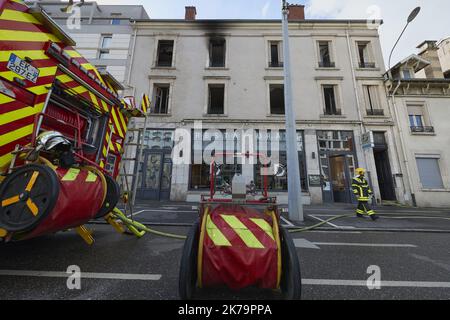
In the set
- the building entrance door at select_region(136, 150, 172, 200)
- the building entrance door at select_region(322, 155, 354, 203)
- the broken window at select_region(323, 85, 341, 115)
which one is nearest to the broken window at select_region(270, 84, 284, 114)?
the broken window at select_region(323, 85, 341, 115)

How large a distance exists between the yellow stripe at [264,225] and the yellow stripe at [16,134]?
2618 millimetres

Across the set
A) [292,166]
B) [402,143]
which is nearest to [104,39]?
[292,166]

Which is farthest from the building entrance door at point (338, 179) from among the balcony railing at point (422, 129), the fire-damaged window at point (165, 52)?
the fire-damaged window at point (165, 52)

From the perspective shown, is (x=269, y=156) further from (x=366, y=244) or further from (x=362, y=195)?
(x=366, y=244)

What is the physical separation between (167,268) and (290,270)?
1.63 m

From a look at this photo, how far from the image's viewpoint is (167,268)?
2424 mm

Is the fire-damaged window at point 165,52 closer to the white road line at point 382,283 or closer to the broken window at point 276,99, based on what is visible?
the broken window at point 276,99

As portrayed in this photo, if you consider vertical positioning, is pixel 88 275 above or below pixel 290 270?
below

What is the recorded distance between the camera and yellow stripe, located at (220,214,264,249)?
1589 mm

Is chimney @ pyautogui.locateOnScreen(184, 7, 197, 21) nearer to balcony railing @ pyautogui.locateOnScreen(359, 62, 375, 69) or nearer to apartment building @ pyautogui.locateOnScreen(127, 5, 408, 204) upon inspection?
apartment building @ pyautogui.locateOnScreen(127, 5, 408, 204)

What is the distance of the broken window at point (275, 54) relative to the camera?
12.3m

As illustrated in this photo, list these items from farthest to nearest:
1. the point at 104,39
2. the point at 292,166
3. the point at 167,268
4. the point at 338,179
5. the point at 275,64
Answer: the point at 104,39 → the point at 275,64 → the point at 338,179 → the point at 292,166 → the point at 167,268

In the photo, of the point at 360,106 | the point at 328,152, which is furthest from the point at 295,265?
the point at 360,106
